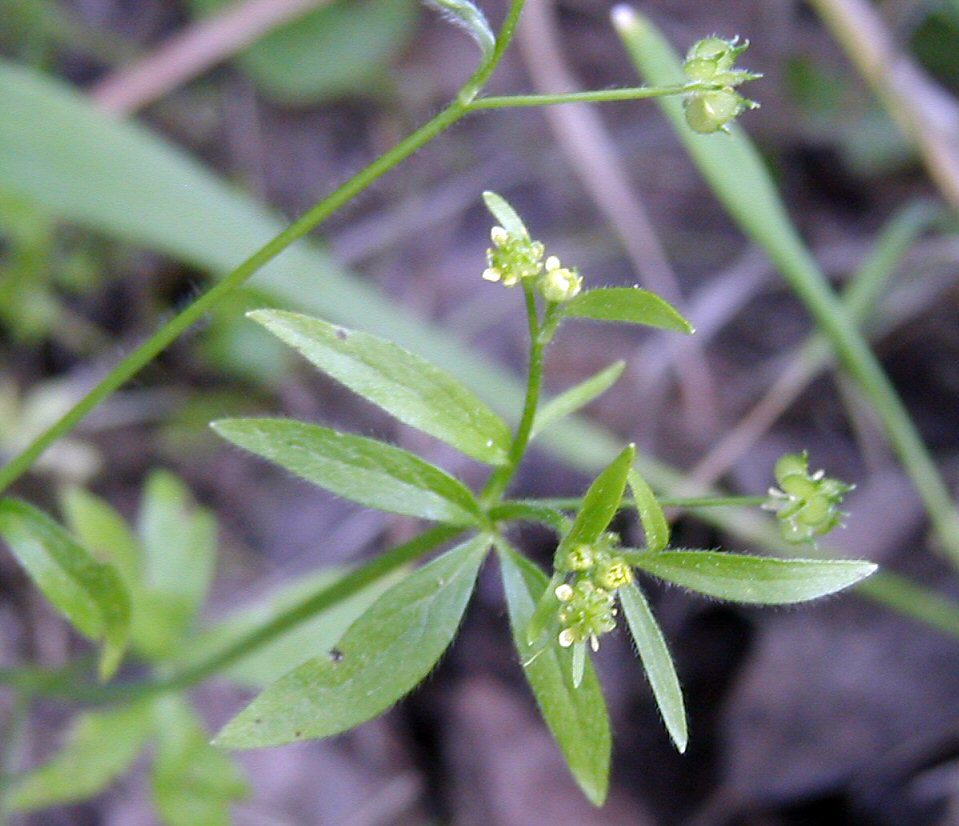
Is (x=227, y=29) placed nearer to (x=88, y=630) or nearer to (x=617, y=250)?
(x=617, y=250)

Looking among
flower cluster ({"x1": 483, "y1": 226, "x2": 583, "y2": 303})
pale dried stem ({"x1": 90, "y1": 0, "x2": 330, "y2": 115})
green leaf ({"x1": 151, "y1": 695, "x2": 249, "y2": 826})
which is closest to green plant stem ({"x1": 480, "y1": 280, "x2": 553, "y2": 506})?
flower cluster ({"x1": 483, "y1": 226, "x2": 583, "y2": 303})

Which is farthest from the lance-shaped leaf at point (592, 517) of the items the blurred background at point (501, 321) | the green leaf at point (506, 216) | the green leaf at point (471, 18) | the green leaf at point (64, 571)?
the blurred background at point (501, 321)

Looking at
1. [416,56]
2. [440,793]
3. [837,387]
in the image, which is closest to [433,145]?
[416,56]

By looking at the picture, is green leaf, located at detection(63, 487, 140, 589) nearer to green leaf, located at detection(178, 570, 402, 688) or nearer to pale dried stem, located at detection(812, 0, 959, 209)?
green leaf, located at detection(178, 570, 402, 688)

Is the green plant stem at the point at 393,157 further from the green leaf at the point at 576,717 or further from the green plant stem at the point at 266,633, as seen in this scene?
the green leaf at the point at 576,717

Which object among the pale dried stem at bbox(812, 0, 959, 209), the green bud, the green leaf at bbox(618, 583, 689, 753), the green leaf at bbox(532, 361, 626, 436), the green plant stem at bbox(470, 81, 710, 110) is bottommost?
the green leaf at bbox(618, 583, 689, 753)

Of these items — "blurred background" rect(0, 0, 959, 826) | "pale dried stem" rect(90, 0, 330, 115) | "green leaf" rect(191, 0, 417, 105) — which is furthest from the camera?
"green leaf" rect(191, 0, 417, 105)
